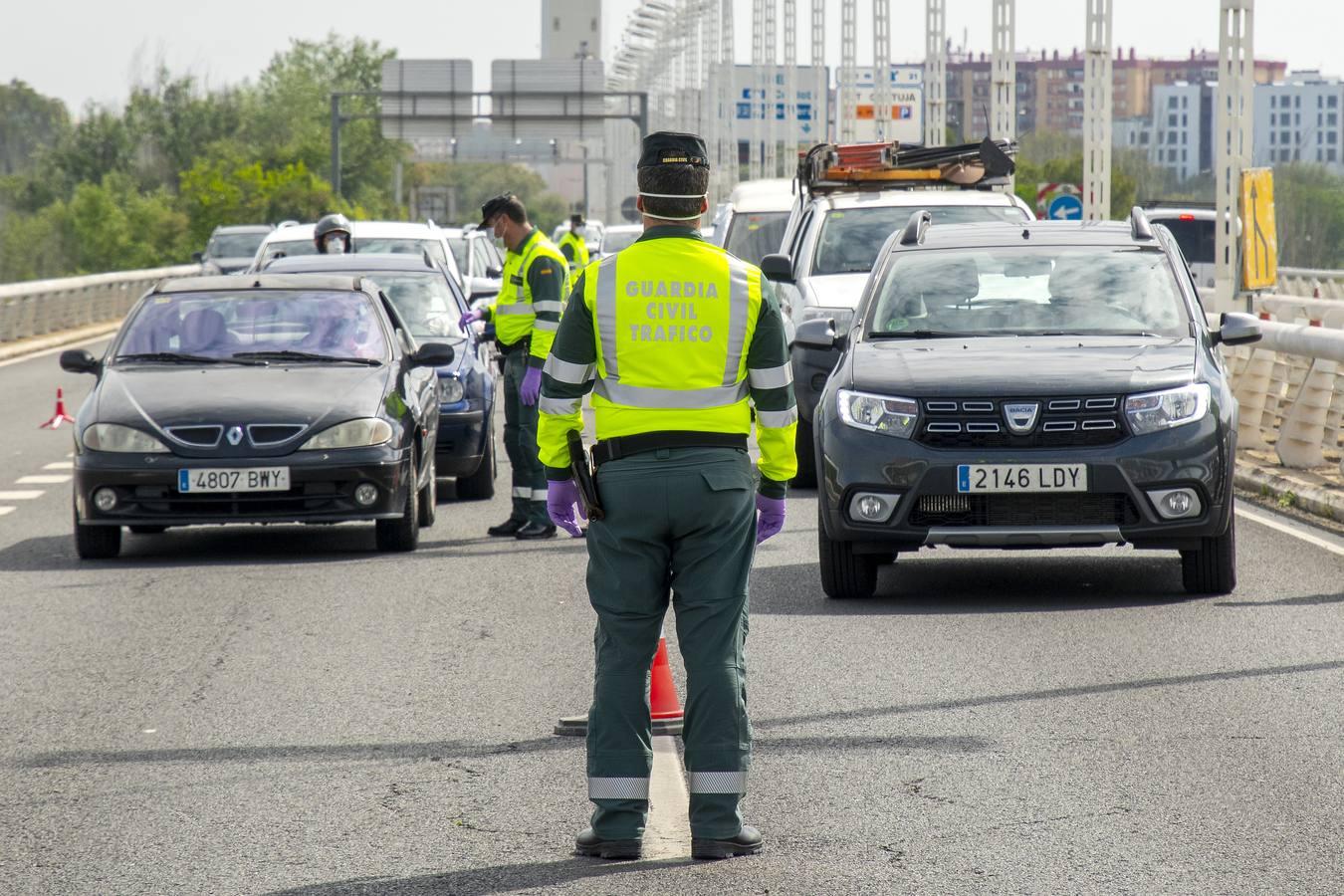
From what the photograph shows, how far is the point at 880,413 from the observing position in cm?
1044

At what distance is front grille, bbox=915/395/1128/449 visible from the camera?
10281 millimetres

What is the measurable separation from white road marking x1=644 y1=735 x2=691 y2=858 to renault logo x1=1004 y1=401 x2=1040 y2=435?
11.1ft

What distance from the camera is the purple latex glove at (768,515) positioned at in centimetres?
607

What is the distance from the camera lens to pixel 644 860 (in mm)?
5871

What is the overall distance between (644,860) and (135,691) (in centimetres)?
311

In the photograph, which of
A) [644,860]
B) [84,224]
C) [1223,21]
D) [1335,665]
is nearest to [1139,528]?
[1335,665]

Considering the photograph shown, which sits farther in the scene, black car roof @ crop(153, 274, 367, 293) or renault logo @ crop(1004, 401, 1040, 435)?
black car roof @ crop(153, 274, 367, 293)

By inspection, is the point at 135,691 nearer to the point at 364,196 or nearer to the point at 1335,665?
the point at 1335,665

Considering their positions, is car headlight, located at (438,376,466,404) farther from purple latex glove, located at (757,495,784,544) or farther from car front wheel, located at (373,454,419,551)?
purple latex glove, located at (757,495,784,544)

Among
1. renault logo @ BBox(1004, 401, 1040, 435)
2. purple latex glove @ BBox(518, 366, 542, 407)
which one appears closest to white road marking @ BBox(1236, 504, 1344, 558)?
renault logo @ BBox(1004, 401, 1040, 435)

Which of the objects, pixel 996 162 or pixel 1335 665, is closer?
pixel 1335 665

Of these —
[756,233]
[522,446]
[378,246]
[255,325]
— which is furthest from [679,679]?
[378,246]

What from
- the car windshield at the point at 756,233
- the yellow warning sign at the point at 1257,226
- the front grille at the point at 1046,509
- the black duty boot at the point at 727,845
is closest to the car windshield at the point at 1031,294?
the front grille at the point at 1046,509

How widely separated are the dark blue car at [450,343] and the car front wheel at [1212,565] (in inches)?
221
